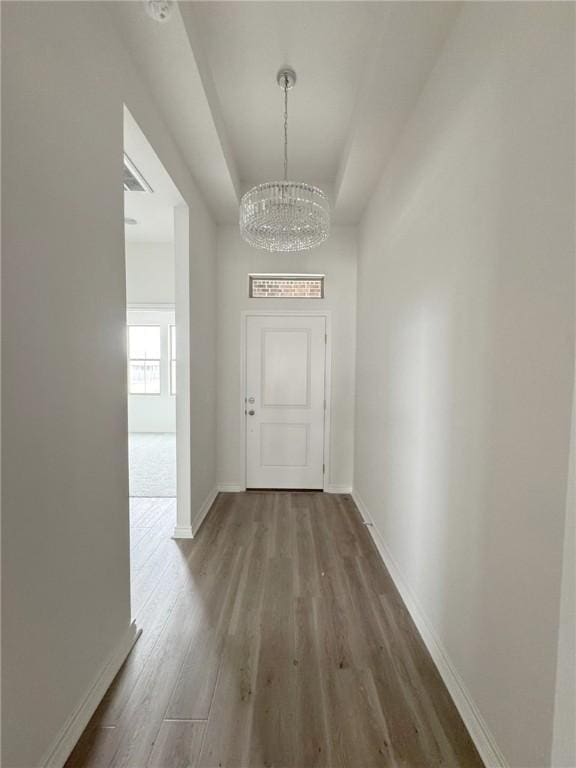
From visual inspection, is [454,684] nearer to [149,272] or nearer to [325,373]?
[325,373]

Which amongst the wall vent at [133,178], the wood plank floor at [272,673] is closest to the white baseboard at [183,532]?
the wood plank floor at [272,673]

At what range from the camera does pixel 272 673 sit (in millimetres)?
1537

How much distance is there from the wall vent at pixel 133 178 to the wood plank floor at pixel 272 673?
2635mm

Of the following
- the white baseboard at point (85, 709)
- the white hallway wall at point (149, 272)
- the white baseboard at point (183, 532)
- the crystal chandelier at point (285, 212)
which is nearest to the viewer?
the white baseboard at point (85, 709)

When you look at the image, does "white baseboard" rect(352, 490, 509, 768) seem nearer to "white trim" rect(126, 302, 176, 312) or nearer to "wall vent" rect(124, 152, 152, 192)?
"wall vent" rect(124, 152, 152, 192)

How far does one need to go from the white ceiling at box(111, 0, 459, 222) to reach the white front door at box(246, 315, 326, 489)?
57.8 inches

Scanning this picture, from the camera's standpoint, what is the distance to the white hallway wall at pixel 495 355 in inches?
37.9

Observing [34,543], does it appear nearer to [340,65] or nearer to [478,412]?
[478,412]

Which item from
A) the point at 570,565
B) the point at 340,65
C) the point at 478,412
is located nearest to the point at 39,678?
the point at 570,565

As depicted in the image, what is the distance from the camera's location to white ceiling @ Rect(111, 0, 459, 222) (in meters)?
1.59

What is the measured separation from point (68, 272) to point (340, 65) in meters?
2.04

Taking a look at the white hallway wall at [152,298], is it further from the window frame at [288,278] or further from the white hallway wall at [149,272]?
the window frame at [288,278]

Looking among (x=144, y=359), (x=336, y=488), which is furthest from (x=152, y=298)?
(x=336, y=488)

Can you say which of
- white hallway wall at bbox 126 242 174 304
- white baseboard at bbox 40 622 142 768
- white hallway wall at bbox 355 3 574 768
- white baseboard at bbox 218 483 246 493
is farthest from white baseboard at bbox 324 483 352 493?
white hallway wall at bbox 126 242 174 304
